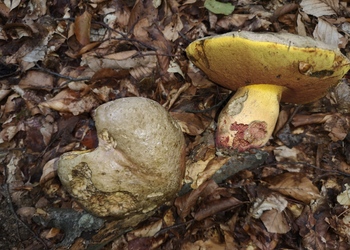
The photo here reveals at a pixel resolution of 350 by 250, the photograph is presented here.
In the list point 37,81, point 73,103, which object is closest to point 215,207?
point 73,103

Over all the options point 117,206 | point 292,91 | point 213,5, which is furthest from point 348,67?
point 117,206

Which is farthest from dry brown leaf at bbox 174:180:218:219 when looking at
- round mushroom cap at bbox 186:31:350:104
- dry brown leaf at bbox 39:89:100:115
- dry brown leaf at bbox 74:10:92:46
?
dry brown leaf at bbox 74:10:92:46

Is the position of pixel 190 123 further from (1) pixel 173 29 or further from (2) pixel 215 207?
(1) pixel 173 29

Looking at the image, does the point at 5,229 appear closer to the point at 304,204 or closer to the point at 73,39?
the point at 73,39

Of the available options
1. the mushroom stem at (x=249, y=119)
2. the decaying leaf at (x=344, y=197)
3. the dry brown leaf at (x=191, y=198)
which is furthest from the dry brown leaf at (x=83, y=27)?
the decaying leaf at (x=344, y=197)

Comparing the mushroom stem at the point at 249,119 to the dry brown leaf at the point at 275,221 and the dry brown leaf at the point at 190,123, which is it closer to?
Result: the dry brown leaf at the point at 190,123
